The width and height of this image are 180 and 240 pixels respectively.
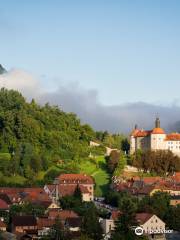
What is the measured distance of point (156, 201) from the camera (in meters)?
57.2

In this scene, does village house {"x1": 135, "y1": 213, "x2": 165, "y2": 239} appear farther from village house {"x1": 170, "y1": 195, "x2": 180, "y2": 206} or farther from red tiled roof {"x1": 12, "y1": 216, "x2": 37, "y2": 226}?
village house {"x1": 170, "y1": 195, "x2": 180, "y2": 206}

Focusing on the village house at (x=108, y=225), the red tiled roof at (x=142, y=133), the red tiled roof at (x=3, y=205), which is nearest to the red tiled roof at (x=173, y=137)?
A: the red tiled roof at (x=142, y=133)

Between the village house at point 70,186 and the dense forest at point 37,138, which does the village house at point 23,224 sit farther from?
the dense forest at point 37,138

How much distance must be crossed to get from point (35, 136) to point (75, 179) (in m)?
12.2

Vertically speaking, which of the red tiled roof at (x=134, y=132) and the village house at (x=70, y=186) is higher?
the red tiled roof at (x=134, y=132)

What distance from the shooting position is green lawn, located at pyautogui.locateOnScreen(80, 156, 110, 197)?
234ft

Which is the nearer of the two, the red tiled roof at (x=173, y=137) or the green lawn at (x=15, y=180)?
the green lawn at (x=15, y=180)

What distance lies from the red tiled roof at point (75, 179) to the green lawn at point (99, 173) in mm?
1926

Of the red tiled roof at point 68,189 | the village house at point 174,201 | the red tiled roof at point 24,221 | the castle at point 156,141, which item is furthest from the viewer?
the castle at point 156,141

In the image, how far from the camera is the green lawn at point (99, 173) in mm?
71231

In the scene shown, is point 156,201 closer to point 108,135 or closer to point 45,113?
point 45,113

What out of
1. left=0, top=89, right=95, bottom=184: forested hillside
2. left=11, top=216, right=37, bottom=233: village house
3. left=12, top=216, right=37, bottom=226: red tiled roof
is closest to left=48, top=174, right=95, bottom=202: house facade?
left=0, top=89, right=95, bottom=184: forested hillside

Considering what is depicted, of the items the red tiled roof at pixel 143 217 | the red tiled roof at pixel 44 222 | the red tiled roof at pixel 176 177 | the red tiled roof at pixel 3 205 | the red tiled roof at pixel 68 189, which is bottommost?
the red tiled roof at pixel 44 222

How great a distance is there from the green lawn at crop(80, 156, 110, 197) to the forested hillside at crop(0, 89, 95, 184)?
161 centimetres
